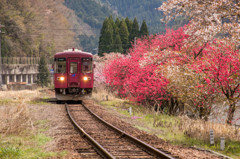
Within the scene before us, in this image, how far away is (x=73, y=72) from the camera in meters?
22.1

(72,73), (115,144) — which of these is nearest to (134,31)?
(72,73)

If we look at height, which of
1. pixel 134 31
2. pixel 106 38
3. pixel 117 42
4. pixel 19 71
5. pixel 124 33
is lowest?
pixel 19 71

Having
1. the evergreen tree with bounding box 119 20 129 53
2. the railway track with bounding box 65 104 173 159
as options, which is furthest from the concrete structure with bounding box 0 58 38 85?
the railway track with bounding box 65 104 173 159

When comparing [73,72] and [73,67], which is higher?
[73,67]

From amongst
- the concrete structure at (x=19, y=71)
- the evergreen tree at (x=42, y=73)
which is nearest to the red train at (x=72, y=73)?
the concrete structure at (x=19, y=71)

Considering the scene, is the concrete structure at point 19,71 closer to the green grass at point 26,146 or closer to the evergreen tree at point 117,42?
the evergreen tree at point 117,42

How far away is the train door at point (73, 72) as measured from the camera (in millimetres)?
22031

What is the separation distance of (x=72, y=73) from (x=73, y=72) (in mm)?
95

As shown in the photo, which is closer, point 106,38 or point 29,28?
point 29,28

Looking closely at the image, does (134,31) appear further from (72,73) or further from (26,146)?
(26,146)

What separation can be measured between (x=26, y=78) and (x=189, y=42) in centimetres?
5393

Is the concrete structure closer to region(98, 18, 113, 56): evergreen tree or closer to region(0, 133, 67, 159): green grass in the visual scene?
region(98, 18, 113, 56): evergreen tree

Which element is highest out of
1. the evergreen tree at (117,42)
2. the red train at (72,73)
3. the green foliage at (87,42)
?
the green foliage at (87,42)

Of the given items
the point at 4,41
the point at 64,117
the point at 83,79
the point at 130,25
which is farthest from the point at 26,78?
the point at 64,117
